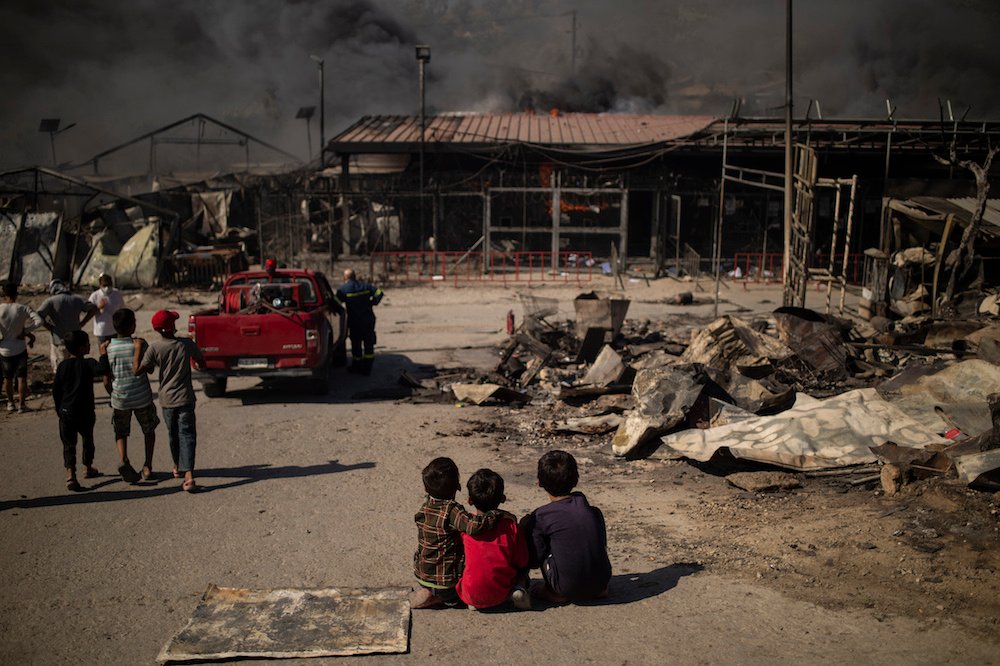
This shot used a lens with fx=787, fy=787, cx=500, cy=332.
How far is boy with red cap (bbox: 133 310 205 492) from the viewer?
23.7 ft

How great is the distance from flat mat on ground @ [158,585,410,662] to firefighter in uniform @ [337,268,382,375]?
7.87 m

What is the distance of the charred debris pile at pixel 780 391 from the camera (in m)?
7.10

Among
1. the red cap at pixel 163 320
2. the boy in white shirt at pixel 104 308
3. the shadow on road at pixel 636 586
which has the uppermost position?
the red cap at pixel 163 320

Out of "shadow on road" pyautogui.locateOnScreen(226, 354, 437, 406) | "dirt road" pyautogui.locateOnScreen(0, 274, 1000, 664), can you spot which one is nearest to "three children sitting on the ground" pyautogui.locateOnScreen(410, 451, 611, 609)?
"dirt road" pyautogui.locateOnScreen(0, 274, 1000, 664)

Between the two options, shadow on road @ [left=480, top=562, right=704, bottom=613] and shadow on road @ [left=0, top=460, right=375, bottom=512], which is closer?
shadow on road @ [left=480, top=562, right=704, bottom=613]

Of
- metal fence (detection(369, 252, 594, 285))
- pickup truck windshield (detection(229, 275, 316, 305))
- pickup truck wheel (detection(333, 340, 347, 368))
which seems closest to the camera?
Answer: pickup truck windshield (detection(229, 275, 316, 305))

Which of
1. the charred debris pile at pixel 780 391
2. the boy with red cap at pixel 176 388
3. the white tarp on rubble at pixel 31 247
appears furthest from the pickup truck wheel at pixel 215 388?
the white tarp on rubble at pixel 31 247

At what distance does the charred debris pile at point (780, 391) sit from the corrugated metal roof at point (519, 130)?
641 inches

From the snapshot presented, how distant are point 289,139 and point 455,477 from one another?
204 feet

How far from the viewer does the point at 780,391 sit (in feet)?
31.8

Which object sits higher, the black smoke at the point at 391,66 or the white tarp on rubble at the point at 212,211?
the black smoke at the point at 391,66

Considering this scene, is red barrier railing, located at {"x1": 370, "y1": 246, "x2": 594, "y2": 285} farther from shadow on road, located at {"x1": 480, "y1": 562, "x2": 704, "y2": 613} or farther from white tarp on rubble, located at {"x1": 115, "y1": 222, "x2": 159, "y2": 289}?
shadow on road, located at {"x1": 480, "y1": 562, "x2": 704, "y2": 613}

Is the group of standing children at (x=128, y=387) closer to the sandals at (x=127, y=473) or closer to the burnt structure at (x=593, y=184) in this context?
the sandals at (x=127, y=473)

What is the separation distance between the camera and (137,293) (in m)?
22.9
